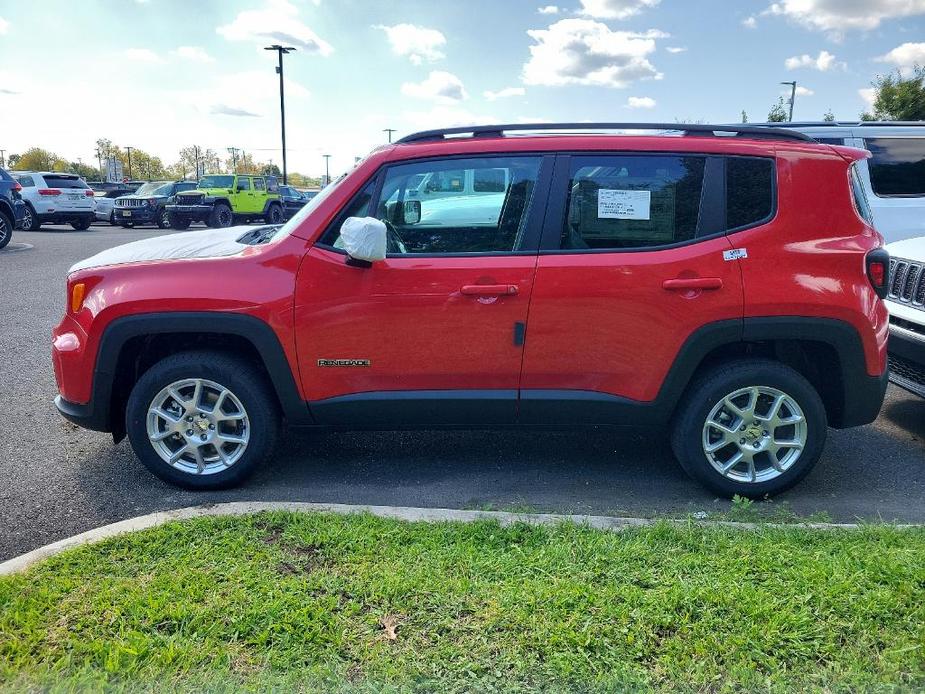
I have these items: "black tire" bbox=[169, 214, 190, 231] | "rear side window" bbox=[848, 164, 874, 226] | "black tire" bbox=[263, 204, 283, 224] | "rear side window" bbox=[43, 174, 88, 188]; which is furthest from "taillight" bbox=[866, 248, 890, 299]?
"black tire" bbox=[263, 204, 283, 224]

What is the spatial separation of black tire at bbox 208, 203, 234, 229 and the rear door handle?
74.8ft

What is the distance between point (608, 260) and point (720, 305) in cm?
59

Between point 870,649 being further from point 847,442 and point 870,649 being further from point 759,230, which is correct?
point 847,442

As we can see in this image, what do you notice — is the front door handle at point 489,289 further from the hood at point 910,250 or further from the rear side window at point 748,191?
the hood at point 910,250

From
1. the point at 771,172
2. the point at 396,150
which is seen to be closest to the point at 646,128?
the point at 771,172

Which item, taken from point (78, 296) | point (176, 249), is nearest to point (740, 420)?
point (176, 249)

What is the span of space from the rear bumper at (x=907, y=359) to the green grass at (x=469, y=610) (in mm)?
1660

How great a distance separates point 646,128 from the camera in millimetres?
3930

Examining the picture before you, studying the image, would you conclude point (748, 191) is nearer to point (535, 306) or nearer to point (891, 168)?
point (535, 306)

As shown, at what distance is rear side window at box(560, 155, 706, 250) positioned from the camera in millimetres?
3797

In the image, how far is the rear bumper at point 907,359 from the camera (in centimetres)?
462

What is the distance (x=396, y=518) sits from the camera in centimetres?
346

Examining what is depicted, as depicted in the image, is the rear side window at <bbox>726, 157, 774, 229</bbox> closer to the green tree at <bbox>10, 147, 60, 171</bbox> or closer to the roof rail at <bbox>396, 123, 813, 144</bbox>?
the roof rail at <bbox>396, 123, 813, 144</bbox>

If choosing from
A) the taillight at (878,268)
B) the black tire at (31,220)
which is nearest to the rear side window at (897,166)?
the taillight at (878,268)
